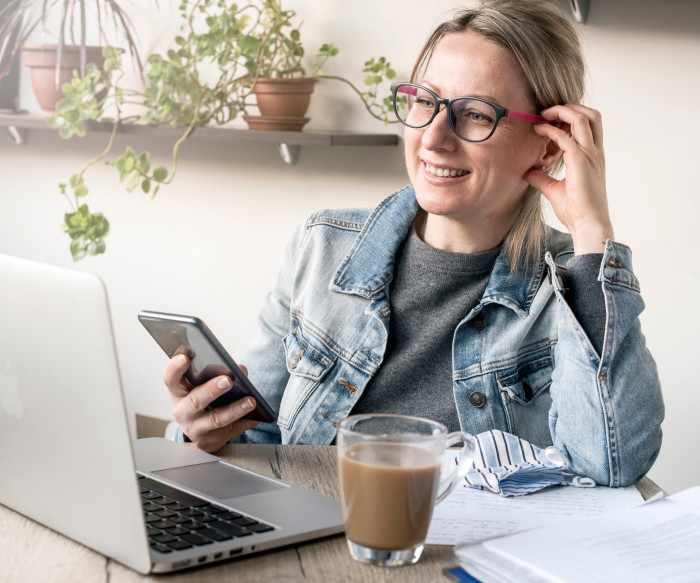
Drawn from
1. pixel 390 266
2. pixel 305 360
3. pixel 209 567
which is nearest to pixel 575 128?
pixel 390 266

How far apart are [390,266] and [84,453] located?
780 millimetres

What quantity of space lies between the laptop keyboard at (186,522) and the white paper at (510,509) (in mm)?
174

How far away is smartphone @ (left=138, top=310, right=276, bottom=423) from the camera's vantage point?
913 mm

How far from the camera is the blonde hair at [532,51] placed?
1293 mm

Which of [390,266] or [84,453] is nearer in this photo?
[84,453]

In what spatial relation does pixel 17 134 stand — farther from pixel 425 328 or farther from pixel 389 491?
pixel 389 491

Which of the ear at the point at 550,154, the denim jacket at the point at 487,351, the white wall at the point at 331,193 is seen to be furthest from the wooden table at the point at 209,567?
the white wall at the point at 331,193

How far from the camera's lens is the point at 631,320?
1080 millimetres

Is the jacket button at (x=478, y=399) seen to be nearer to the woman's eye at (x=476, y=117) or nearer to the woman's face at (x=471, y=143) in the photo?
the woman's face at (x=471, y=143)

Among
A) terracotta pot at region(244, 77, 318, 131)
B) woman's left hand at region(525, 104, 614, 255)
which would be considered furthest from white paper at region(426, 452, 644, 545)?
terracotta pot at region(244, 77, 318, 131)

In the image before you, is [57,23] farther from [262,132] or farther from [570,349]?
[570,349]

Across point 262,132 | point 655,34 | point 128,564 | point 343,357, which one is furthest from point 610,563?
point 262,132

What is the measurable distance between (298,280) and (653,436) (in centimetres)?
62

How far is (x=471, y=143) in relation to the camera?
128cm
